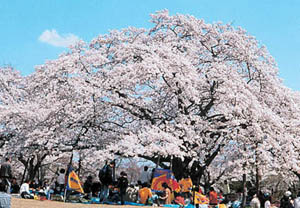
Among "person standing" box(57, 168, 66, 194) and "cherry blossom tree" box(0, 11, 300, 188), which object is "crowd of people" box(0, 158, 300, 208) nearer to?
"person standing" box(57, 168, 66, 194)

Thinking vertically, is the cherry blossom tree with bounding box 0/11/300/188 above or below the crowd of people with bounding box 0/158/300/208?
above

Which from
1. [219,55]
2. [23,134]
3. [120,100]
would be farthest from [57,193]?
[219,55]

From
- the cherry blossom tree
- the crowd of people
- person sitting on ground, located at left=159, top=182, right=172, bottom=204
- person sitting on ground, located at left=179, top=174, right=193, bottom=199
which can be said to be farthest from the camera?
the cherry blossom tree

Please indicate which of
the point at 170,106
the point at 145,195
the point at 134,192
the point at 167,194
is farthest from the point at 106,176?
the point at 170,106

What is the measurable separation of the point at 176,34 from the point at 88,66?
214 inches

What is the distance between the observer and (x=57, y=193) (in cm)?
1828

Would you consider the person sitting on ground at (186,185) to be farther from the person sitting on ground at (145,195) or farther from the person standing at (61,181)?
the person standing at (61,181)

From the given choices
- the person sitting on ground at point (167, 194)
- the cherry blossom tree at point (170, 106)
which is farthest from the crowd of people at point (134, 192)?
the cherry blossom tree at point (170, 106)

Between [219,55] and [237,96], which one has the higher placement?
[219,55]

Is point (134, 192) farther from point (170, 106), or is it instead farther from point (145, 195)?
point (170, 106)

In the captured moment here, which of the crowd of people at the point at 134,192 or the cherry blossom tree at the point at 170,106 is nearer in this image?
the crowd of people at the point at 134,192

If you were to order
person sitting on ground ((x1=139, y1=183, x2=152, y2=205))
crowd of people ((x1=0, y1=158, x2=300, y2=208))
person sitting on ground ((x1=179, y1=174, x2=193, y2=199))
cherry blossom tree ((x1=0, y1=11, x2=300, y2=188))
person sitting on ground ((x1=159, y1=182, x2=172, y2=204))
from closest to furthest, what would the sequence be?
1. crowd of people ((x1=0, y1=158, x2=300, y2=208))
2. person sitting on ground ((x1=159, y1=182, x2=172, y2=204))
3. person sitting on ground ((x1=139, y1=183, x2=152, y2=205))
4. person sitting on ground ((x1=179, y1=174, x2=193, y2=199))
5. cherry blossom tree ((x1=0, y1=11, x2=300, y2=188))

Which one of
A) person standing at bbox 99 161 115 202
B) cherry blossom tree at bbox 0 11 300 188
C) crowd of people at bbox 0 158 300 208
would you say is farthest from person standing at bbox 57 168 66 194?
person standing at bbox 99 161 115 202

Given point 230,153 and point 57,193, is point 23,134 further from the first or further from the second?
point 230,153
